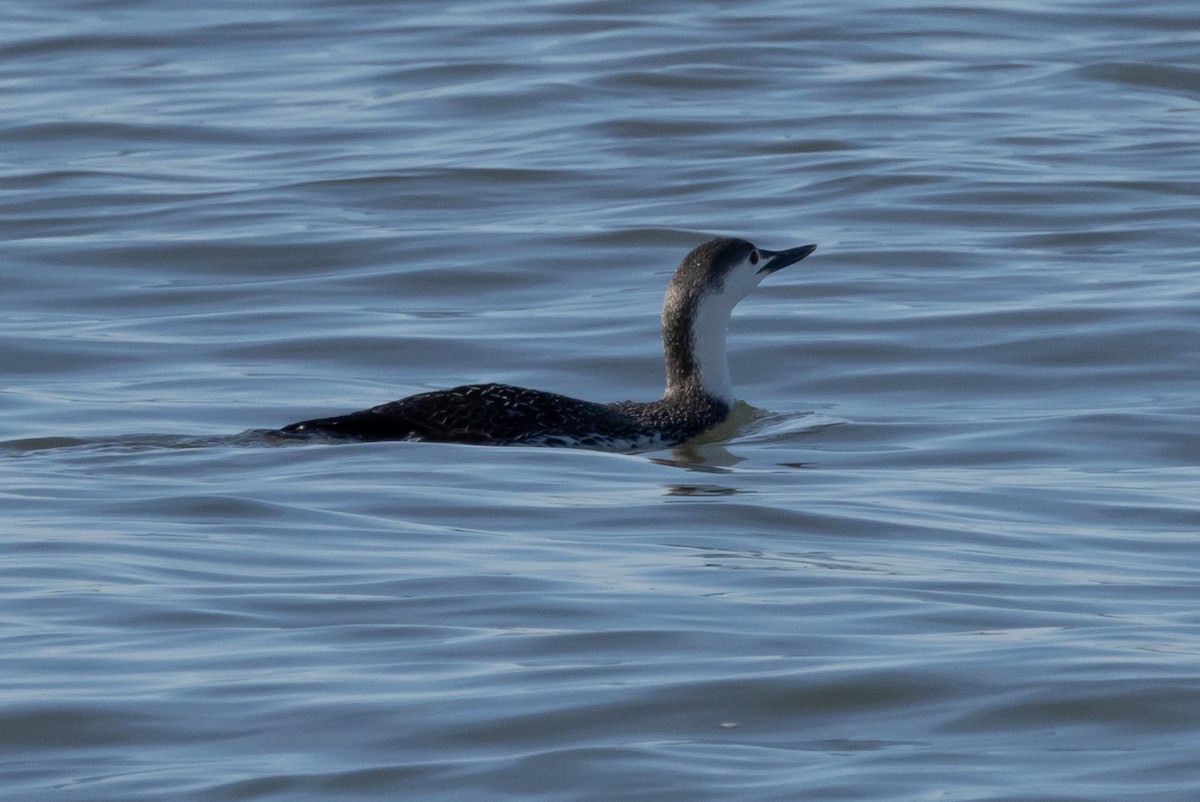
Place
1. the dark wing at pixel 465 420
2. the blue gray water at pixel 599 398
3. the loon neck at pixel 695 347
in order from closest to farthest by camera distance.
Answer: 1. the blue gray water at pixel 599 398
2. the dark wing at pixel 465 420
3. the loon neck at pixel 695 347

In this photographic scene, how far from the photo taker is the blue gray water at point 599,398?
20.2ft

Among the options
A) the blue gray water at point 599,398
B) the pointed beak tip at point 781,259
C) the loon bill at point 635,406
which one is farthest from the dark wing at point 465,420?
the pointed beak tip at point 781,259

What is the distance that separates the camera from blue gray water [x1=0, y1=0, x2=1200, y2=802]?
6164 mm

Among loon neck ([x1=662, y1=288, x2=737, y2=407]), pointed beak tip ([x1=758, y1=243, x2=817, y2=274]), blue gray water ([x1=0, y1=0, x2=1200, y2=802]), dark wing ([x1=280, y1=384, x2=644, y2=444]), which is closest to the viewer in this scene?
blue gray water ([x1=0, y1=0, x2=1200, y2=802])

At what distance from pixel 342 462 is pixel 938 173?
865cm

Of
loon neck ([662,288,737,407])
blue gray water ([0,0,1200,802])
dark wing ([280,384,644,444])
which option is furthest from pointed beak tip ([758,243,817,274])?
dark wing ([280,384,644,444])

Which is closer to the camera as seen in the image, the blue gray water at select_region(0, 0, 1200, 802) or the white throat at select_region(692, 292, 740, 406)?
the blue gray water at select_region(0, 0, 1200, 802)

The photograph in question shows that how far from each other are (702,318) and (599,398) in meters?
0.93

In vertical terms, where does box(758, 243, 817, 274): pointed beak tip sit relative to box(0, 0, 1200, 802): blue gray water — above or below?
above

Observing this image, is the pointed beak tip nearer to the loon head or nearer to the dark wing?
the loon head

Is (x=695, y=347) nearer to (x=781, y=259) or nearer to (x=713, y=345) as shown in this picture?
(x=713, y=345)

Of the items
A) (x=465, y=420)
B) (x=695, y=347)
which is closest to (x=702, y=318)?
(x=695, y=347)

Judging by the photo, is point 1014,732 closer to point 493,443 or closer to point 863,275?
point 493,443

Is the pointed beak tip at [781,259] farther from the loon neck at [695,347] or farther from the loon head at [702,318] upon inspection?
the loon neck at [695,347]
